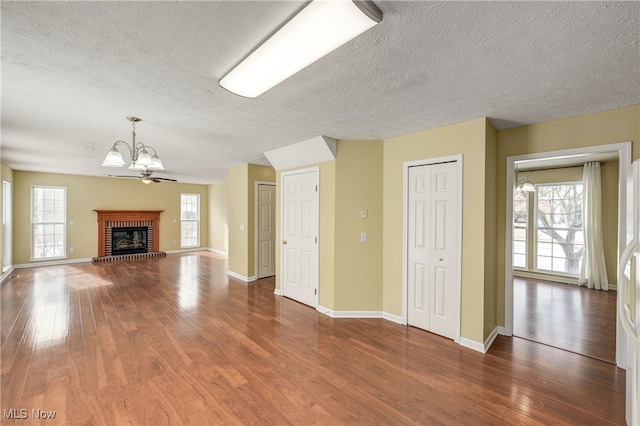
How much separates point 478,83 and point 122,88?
8.92 feet

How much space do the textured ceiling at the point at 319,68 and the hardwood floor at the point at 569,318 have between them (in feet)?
7.98

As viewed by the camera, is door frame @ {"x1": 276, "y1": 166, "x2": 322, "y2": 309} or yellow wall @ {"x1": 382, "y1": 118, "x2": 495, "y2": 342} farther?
door frame @ {"x1": 276, "y1": 166, "x2": 322, "y2": 309}

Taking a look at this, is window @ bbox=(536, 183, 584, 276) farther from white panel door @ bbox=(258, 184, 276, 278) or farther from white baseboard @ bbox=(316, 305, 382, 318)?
white panel door @ bbox=(258, 184, 276, 278)

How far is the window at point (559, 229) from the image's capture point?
546cm

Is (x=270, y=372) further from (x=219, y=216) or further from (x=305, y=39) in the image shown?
(x=219, y=216)

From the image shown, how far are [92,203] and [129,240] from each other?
4.55 ft

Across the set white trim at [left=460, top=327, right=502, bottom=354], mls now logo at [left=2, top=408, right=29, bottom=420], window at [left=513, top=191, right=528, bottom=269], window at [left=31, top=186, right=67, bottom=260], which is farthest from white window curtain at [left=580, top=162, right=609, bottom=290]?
window at [left=31, top=186, right=67, bottom=260]

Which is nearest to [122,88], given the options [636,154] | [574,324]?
[636,154]

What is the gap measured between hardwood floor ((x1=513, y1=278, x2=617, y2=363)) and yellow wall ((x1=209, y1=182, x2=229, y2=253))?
7581mm

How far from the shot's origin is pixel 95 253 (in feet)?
24.6

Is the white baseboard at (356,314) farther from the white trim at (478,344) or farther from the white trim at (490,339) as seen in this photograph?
the white trim at (490,339)

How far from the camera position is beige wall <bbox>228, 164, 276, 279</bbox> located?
546 centimetres

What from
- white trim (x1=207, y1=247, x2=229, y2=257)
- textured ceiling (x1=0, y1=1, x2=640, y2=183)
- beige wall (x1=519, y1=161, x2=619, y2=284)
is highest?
Result: textured ceiling (x1=0, y1=1, x2=640, y2=183)

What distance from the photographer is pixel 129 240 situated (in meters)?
8.13
